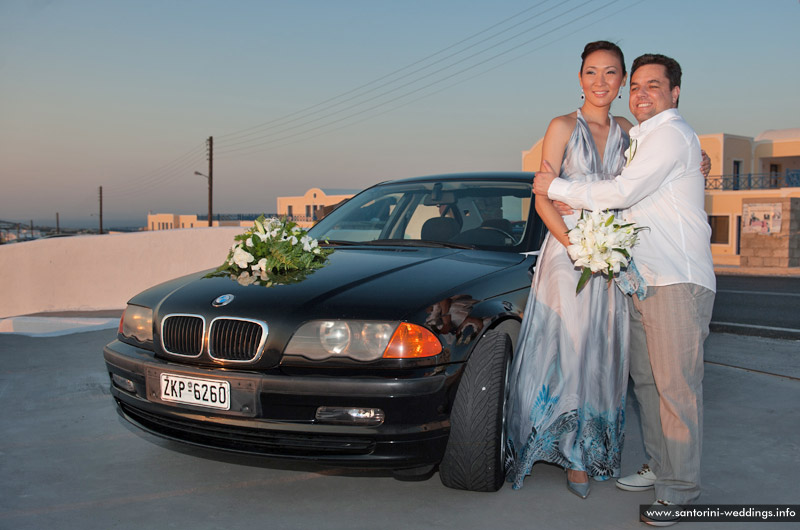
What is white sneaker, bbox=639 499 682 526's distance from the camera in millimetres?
2879

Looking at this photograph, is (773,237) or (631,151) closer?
(631,151)

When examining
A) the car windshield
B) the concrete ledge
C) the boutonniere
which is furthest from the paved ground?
the concrete ledge

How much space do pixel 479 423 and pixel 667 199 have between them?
3.98 ft

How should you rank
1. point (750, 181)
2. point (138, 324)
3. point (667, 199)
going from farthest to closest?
1. point (750, 181)
2. point (138, 324)
3. point (667, 199)

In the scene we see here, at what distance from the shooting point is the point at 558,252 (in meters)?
3.35

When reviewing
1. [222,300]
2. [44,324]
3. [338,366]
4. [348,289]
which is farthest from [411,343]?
[44,324]

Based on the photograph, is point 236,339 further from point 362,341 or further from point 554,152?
point 554,152

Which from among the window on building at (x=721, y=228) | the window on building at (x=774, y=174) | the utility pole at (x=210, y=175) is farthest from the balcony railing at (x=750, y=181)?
the utility pole at (x=210, y=175)

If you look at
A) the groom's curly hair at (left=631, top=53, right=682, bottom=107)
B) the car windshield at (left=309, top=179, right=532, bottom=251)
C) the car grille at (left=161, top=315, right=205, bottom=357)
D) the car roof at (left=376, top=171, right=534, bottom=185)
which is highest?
the groom's curly hair at (left=631, top=53, right=682, bottom=107)

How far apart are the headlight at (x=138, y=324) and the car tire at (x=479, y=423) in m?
1.43

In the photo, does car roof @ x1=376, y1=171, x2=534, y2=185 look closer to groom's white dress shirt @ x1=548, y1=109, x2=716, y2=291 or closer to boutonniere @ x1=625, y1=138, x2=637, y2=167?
boutonniere @ x1=625, y1=138, x2=637, y2=167

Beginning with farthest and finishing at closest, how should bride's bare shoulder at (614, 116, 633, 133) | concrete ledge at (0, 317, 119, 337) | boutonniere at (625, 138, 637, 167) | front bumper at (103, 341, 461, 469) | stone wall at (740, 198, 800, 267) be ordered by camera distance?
stone wall at (740, 198, 800, 267)
concrete ledge at (0, 317, 119, 337)
bride's bare shoulder at (614, 116, 633, 133)
boutonniere at (625, 138, 637, 167)
front bumper at (103, 341, 461, 469)

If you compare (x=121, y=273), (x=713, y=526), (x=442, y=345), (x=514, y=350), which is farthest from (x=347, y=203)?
(x=121, y=273)

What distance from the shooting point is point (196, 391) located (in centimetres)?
293
